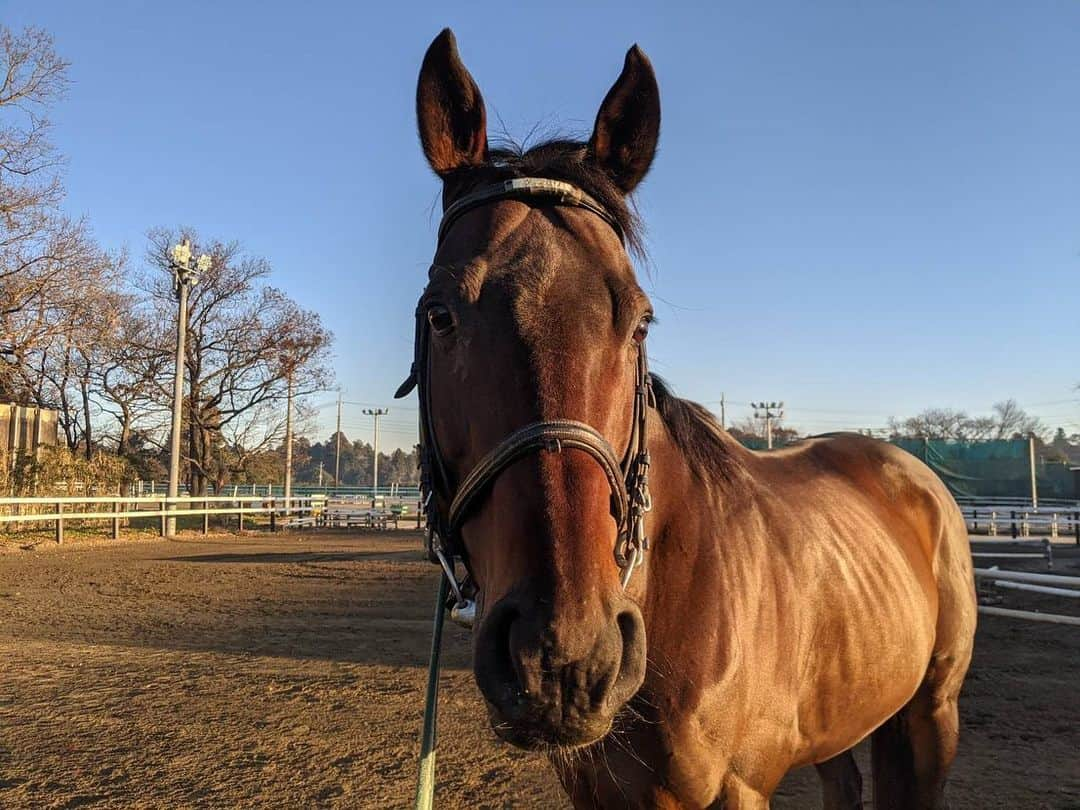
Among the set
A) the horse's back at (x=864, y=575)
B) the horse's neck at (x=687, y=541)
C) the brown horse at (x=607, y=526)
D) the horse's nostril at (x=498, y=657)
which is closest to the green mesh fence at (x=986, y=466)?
the horse's back at (x=864, y=575)

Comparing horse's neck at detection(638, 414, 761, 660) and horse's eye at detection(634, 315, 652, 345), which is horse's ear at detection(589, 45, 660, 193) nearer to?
horse's eye at detection(634, 315, 652, 345)

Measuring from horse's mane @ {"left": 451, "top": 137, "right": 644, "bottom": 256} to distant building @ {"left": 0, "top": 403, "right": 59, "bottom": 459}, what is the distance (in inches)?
981

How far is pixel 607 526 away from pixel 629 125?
1.32 metres

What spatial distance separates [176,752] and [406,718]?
1563mm

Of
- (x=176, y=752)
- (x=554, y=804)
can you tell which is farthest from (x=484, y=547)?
(x=176, y=752)

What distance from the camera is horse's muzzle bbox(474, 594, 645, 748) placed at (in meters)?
1.23

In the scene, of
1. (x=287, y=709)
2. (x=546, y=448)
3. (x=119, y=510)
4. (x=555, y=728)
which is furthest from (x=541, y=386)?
(x=119, y=510)

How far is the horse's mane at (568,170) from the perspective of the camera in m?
1.93

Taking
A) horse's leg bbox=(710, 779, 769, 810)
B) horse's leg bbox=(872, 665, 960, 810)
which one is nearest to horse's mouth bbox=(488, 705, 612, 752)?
horse's leg bbox=(710, 779, 769, 810)

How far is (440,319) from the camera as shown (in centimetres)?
169

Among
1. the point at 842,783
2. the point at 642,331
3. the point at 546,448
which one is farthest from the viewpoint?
the point at 842,783

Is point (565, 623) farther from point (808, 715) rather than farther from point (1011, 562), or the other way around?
point (1011, 562)

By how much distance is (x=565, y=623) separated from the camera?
123 centimetres

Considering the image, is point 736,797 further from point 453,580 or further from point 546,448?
point 546,448
